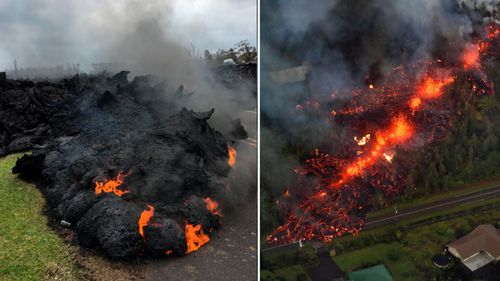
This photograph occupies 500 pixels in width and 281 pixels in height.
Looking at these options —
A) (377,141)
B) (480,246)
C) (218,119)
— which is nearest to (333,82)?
(377,141)

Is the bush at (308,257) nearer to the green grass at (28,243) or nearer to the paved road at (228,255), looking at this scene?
the paved road at (228,255)

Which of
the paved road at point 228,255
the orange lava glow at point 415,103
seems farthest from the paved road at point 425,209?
the paved road at point 228,255

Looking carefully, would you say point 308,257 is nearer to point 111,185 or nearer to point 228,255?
point 228,255

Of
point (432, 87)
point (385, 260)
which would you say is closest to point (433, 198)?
point (385, 260)

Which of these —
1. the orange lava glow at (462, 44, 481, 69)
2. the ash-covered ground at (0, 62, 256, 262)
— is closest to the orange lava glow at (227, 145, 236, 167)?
the ash-covered ground at (0, 62, 256, 262)

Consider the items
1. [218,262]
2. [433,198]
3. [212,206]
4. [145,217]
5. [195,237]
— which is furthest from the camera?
[212,206]

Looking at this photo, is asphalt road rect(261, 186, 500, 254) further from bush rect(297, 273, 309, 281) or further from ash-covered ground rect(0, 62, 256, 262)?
ash-covered ground rect(0, 62, 256, 262)
